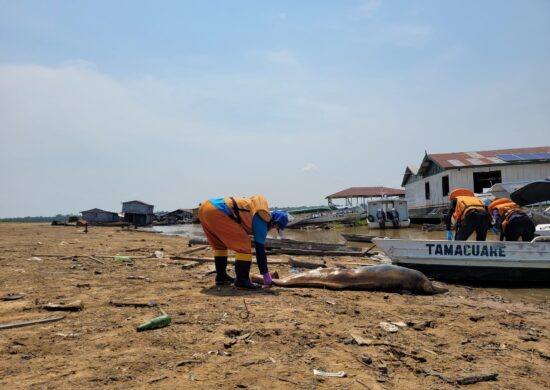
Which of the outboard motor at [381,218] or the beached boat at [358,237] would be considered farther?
the outboard motor at [381,218]

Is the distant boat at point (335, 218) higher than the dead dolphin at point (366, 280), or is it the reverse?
the distant boat at point (335, 218)

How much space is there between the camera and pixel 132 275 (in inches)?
318

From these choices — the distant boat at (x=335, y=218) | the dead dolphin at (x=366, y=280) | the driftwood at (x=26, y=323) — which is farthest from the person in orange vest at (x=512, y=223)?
the distant boat at (x=335, y=218)

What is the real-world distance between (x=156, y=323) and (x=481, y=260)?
7814 millimetres

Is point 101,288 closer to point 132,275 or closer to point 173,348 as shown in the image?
point 132,275

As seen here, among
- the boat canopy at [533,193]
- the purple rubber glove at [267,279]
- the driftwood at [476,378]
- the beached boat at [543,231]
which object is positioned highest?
the boat canopy at [533,193]

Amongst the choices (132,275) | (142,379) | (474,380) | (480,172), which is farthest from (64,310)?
(480,172)

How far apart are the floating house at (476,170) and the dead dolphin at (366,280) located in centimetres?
2453

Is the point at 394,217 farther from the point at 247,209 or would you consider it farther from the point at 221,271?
the point at 247,209

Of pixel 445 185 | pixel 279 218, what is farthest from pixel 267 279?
pixel 445 185

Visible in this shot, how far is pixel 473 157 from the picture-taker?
33.7 metres

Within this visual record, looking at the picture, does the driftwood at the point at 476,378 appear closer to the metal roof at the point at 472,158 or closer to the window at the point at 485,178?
the metal roof at the point at 472,158

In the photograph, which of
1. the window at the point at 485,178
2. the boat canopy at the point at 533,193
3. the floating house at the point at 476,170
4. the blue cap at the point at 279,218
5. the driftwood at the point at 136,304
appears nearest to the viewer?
the driftwood at the point at 136,304

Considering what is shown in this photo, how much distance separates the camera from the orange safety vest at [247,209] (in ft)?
22.1
